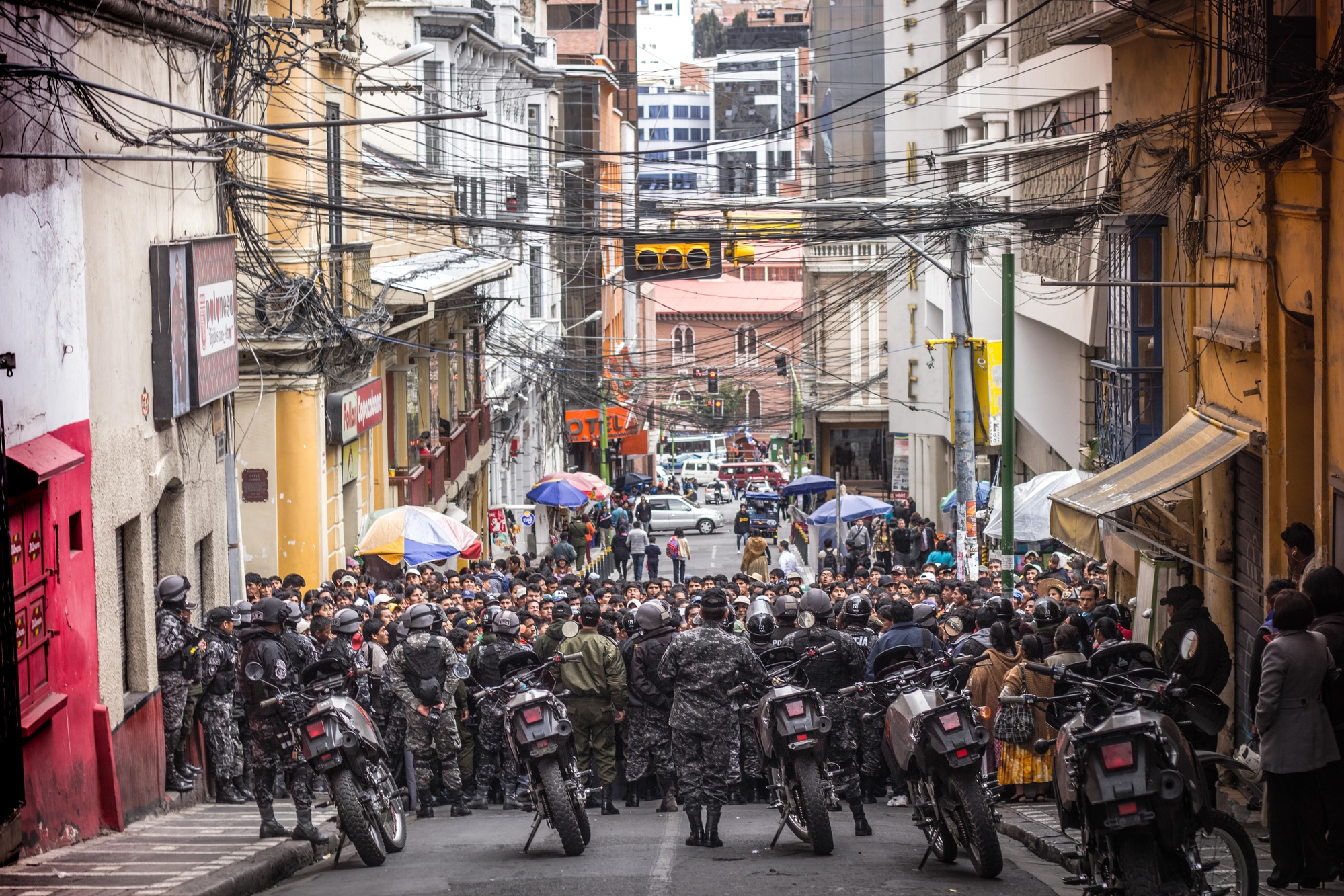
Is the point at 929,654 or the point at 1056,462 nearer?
the point at 929,654

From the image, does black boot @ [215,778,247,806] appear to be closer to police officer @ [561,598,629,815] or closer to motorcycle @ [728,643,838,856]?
police officer @ [561,598,629,815]

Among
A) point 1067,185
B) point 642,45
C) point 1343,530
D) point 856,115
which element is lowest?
point 1343,530

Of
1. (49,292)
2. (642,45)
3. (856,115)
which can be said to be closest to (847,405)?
(856,115)

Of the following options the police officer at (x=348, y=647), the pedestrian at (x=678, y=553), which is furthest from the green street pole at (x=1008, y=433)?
the pedestrian at (x=678, y=553)

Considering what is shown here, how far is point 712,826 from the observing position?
32.6ft

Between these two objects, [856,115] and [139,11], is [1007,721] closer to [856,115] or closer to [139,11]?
[139,11]

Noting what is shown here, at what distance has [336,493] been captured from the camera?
24594 mm

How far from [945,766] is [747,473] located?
208 ft

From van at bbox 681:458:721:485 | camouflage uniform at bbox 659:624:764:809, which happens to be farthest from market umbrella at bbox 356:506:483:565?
van at bbox 681:458:721:485

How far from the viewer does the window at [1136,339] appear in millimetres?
16812

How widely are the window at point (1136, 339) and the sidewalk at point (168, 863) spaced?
10.1 metres

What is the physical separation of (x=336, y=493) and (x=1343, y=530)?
668 inches

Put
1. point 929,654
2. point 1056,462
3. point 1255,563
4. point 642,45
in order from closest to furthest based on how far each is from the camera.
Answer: point 929,654 → point 1255,563 → point 1056,462 → point 642,45

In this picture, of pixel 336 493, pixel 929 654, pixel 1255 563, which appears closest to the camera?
pixel 929 654
